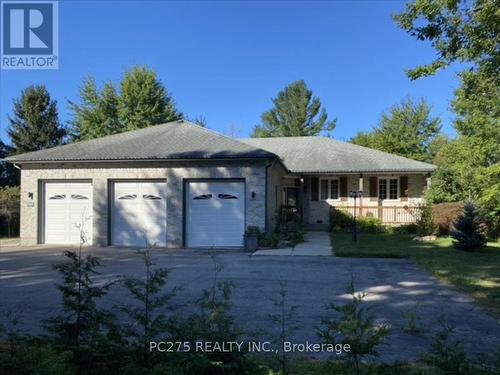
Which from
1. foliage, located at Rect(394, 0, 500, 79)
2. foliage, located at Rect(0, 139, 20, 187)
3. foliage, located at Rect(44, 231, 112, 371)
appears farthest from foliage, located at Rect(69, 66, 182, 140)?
foliage, located at Rect(44, 231, 112, 371)

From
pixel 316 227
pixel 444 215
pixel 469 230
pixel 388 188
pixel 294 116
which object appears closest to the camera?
pixel 469 230

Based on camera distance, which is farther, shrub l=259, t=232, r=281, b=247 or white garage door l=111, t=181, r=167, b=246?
white garage door l=111, t=181, r=167, b=246

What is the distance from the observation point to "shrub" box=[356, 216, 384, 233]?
19859 mm

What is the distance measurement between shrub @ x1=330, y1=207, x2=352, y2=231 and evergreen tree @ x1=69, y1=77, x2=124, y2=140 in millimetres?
24995

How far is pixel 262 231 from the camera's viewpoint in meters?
14.3

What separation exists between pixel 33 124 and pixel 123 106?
27.1 ft

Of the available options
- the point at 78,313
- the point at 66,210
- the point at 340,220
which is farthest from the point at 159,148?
the point at 78,313

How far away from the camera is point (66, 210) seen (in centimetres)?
1588

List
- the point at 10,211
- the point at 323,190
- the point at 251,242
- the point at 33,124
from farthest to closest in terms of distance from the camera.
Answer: the point at 33,124
the point at 323,190
the point at 10,211
the point at 251,242

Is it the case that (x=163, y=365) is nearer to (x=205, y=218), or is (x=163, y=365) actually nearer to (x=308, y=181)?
(x=205, y=218)

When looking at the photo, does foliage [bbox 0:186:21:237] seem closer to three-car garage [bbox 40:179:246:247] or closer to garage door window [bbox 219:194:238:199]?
three-car garage [bbox 40:179:246:247]

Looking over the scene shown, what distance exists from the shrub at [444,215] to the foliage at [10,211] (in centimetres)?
2046

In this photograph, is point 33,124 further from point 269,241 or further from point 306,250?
point 306,250

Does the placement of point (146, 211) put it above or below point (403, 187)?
below
